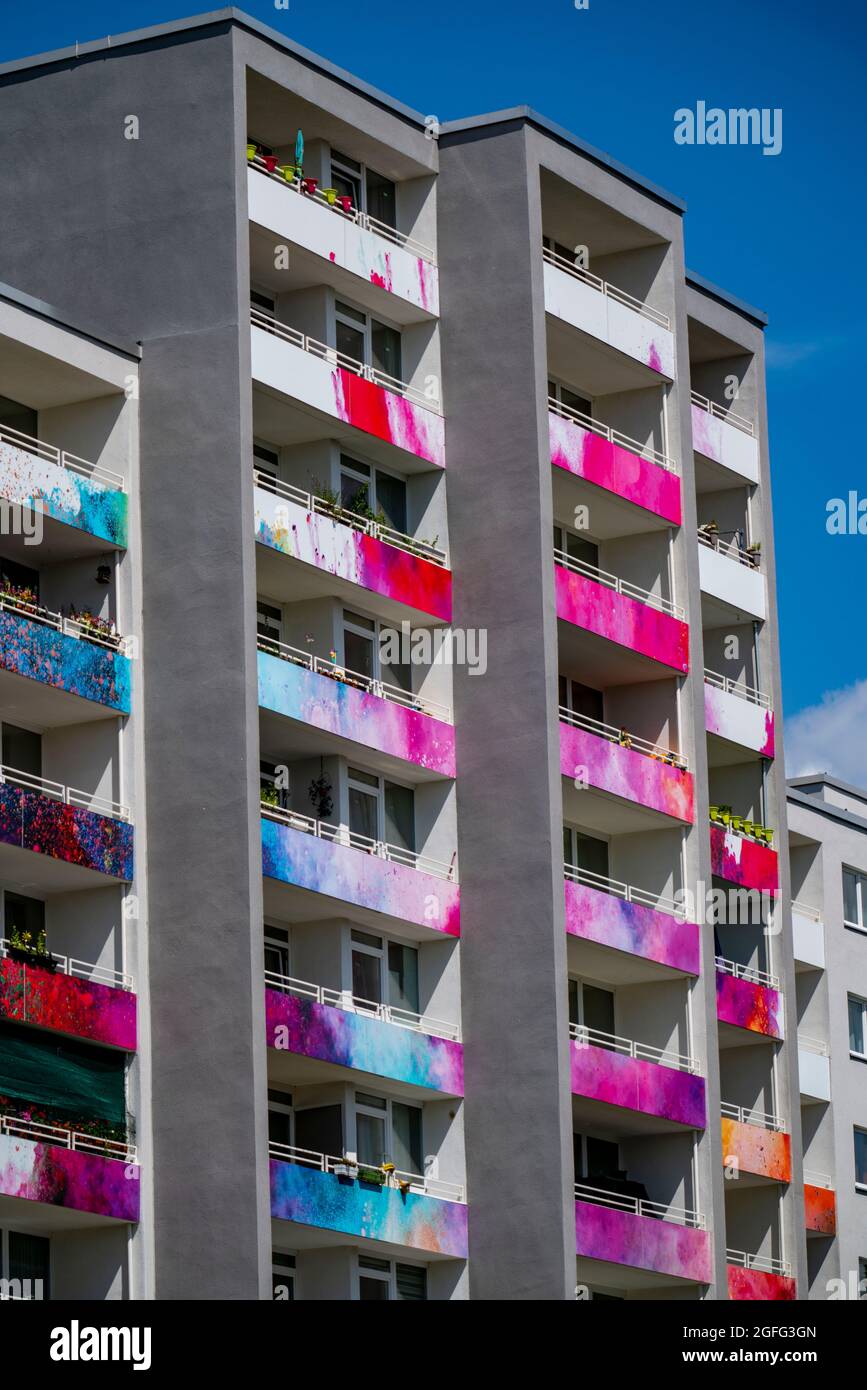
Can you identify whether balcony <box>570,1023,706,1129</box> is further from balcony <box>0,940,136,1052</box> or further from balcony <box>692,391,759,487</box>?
balcony <box>692,391,759,487</box>

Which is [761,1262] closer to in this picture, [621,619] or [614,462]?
[621,619]

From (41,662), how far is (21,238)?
360 inches

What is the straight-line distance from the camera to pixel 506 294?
59125 millimetres

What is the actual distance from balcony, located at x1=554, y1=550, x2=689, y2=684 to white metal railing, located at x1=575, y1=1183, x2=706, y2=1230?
10271 mm

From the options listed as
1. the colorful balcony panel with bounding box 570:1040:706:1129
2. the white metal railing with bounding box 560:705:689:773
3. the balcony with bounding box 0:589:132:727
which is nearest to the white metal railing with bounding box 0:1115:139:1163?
the balcony with bounding box 0:589:132:727

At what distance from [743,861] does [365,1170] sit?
46.6 ft

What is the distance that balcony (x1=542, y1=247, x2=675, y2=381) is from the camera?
60.8 meters

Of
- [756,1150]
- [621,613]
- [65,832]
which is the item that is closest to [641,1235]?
[756,1150]
